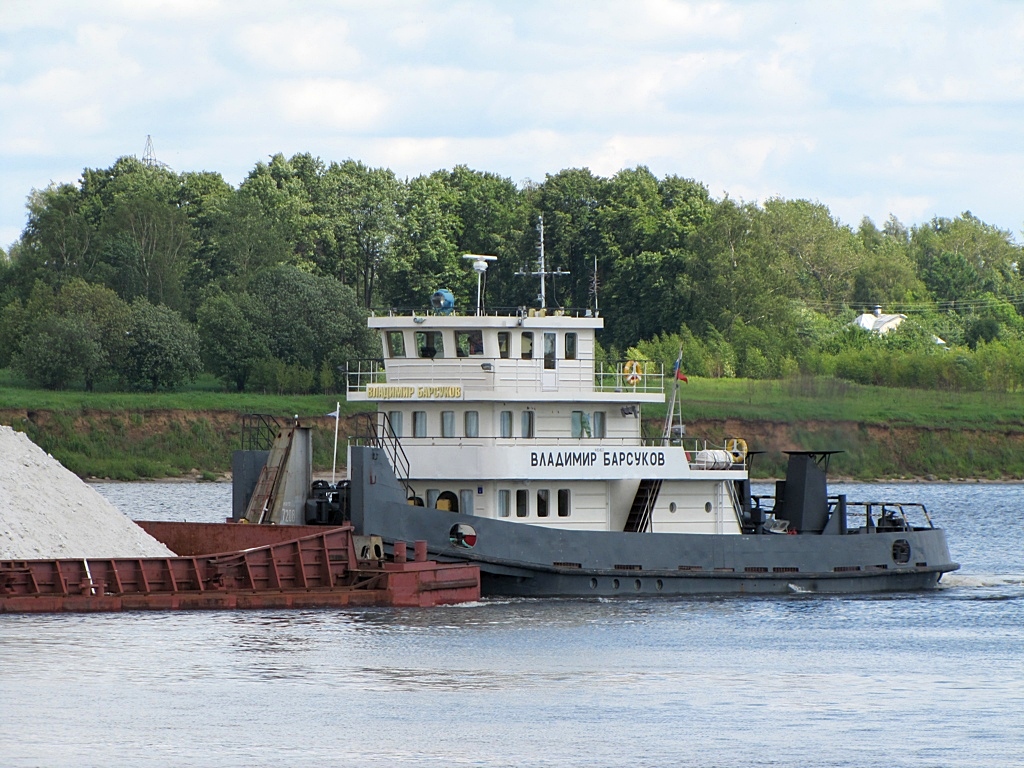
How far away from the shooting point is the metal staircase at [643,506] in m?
32.7

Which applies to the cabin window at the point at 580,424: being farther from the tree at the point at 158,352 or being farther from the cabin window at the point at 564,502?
the tree at the point at 158,352

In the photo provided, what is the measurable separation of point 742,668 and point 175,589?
9590 millimetres

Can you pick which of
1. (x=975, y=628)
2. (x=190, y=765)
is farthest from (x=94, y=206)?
(x=190, y=765)

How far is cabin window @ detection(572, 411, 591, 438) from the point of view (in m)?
32.7

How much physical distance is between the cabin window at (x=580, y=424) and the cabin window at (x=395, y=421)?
10.5ft

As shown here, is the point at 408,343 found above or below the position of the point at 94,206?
below

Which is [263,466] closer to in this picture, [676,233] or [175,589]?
[175,589]

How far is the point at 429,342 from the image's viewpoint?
32.8 metres

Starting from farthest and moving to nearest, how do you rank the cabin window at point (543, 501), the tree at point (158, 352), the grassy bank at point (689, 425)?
the tree at point (158, 352) < the grassy bank at point (689, 425) < the cabin window at point (543, 501)

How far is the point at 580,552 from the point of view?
31.2 metres

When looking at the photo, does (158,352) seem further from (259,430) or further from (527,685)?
(527,685)

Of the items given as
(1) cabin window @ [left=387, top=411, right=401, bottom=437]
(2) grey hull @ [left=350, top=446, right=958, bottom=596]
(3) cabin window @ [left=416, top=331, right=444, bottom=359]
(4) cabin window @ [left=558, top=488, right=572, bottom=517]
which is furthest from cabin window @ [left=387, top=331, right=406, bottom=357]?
(4) cabin window @ [left=558, top=488, right=572, bottom=517]

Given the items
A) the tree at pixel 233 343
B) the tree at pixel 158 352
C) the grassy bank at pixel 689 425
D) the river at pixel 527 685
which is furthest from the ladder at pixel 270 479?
the tree at pixel 158 352

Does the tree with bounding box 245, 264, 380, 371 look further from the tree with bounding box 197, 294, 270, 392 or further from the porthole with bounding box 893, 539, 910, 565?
the porthole with bounding box 893, 539, 910, 565
